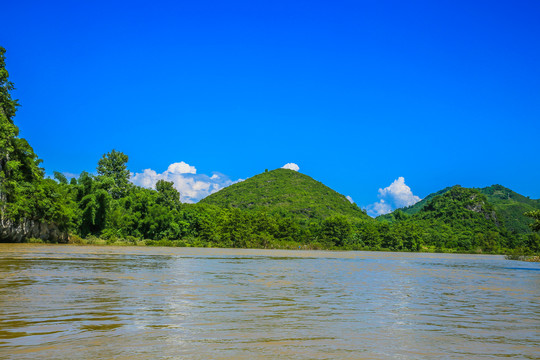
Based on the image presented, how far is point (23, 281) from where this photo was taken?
1616cm

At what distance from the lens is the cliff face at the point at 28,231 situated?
5313 centimetres

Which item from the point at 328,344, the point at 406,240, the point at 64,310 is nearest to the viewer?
the point at 328,344

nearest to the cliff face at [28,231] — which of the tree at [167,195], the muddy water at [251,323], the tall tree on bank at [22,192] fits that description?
the tall tree on bank at [22,192]

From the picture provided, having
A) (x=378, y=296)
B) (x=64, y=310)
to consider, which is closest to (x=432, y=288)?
(x=378, y=296)

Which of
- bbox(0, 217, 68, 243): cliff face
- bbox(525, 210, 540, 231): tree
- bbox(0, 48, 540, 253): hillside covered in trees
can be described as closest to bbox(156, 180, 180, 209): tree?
bbox(0, 48, 540, 253): hillside covered in trees

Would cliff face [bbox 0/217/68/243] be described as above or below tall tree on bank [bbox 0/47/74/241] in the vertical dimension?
below

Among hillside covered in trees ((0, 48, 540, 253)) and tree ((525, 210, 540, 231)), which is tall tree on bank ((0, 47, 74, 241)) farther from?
tree ((525, 210, 540, 231))

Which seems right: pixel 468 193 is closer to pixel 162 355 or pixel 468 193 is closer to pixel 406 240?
pixel 406 240

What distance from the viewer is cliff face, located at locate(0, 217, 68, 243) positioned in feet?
174

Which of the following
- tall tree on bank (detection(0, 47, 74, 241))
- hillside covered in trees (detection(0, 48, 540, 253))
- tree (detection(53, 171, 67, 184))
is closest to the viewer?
tall tree on bank (detection(0, 47, 74, 241))

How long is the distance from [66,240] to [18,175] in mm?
15617

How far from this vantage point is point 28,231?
60.2m

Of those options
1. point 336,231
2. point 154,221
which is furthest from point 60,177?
point 336,231

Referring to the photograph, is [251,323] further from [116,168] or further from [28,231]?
[116,168]
